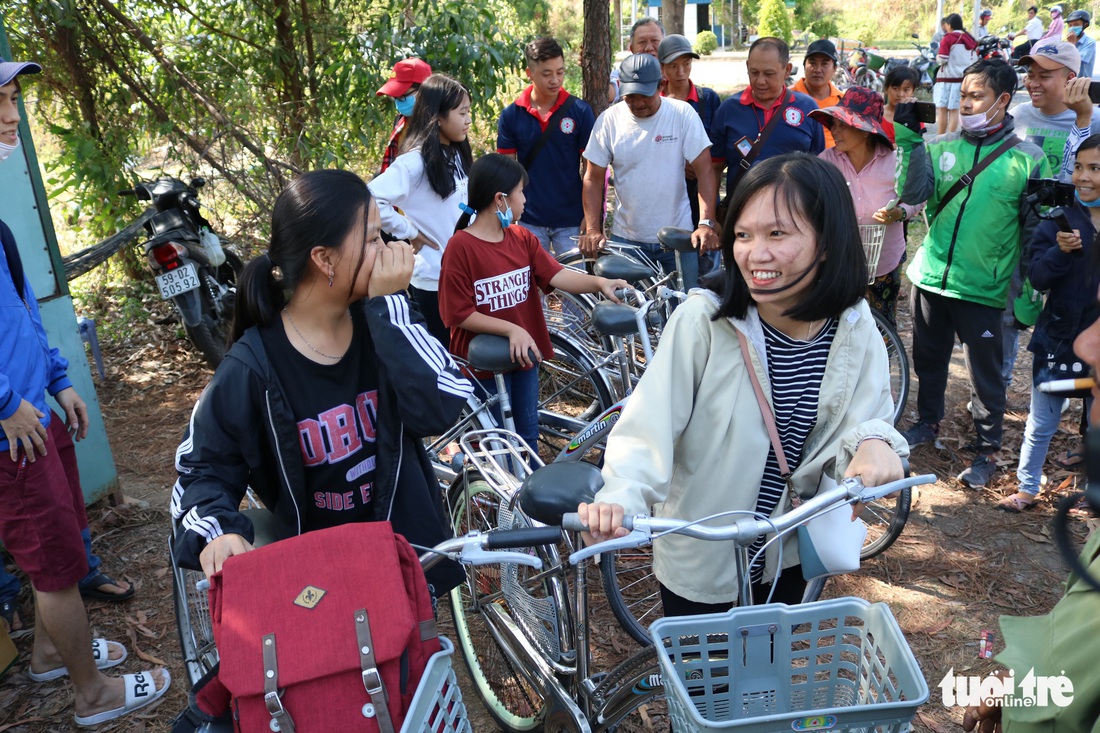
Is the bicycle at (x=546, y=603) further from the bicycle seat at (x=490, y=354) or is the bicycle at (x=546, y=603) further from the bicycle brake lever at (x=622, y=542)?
the bicycle seat at (x=490, y=354)

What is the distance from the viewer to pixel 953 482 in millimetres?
4461

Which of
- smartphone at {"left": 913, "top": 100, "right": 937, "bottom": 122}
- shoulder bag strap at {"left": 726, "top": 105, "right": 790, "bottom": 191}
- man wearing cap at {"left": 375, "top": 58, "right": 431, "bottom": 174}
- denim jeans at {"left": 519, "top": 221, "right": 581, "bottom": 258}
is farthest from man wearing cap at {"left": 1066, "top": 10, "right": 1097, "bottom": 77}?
man wearing cap at {"left": 375, "top": 58, "right": 431, "bottom": 174}

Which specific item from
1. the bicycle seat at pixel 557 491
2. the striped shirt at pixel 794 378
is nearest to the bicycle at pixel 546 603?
the bicycle seat at pixel 557 491

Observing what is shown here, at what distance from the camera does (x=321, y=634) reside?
1511 millimetres

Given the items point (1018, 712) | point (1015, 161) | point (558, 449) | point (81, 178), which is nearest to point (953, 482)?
point (1015, 161)

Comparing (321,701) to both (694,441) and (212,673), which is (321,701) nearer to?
(212,673)

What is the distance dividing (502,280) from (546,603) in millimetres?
1533

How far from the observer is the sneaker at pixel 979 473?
436 cm

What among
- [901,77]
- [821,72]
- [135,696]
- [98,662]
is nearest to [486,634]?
[135,696]

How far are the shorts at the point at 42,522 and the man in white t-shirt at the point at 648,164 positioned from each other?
318 centimetres

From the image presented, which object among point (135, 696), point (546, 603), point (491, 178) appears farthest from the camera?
point (491, 178)

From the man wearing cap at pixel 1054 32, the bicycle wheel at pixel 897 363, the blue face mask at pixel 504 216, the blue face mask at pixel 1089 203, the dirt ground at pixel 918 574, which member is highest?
the man wearing cap at pixel 1054 32

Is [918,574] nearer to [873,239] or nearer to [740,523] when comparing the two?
[873,239]

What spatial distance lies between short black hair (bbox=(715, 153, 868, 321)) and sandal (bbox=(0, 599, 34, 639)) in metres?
3.26
